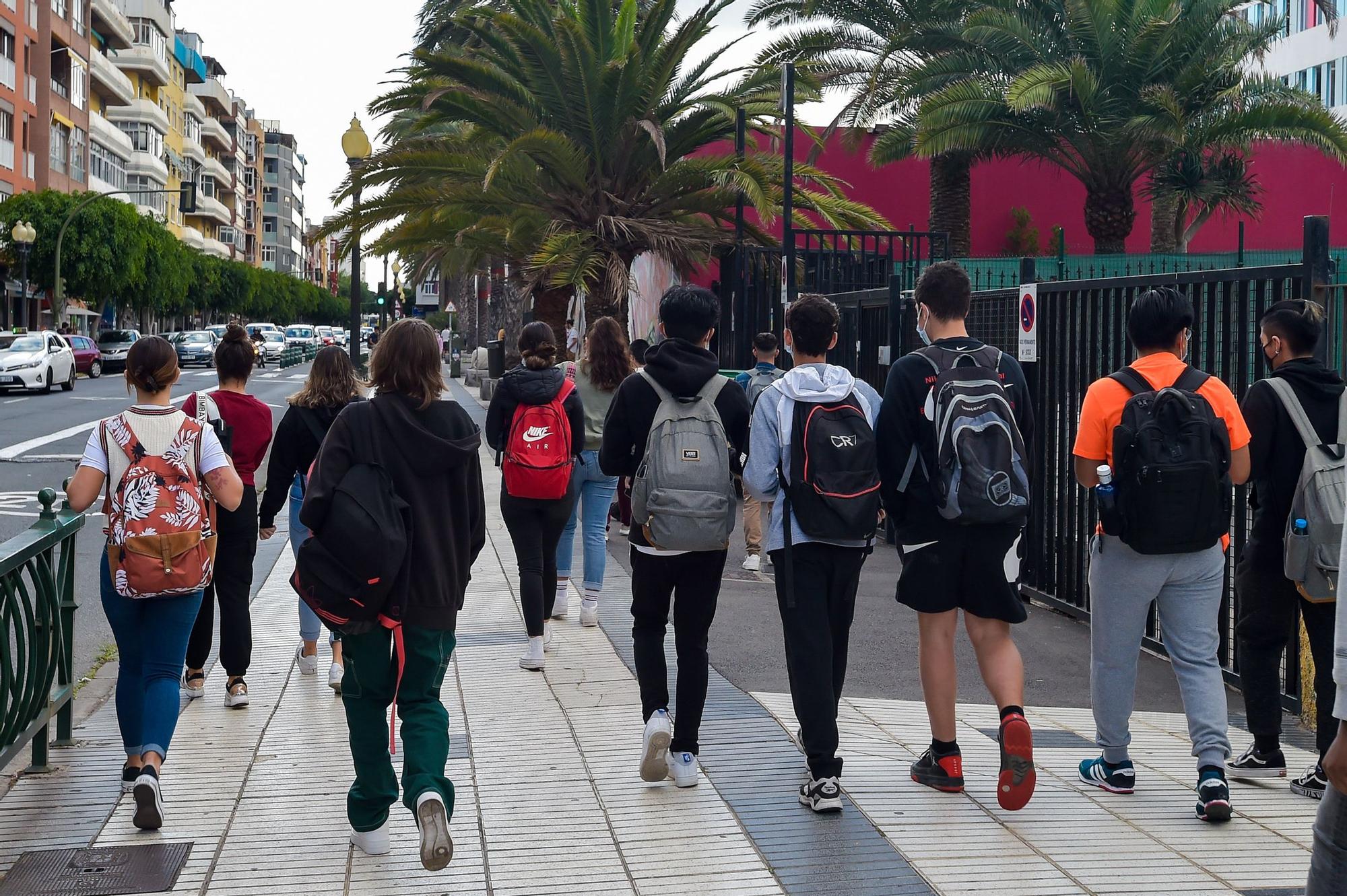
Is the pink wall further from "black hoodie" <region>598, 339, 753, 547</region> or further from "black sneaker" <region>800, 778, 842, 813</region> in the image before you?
"black sneaker" <region>800, 778, 842, 813</region>

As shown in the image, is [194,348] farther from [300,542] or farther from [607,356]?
[300,542]

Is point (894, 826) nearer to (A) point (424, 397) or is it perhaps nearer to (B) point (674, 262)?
(A) point (424, 397)

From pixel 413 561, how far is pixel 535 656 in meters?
2.81

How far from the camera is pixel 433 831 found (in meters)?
4.00

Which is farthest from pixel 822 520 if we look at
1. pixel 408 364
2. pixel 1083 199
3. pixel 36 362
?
pixel 36 362

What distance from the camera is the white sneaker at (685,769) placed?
4.94 meters

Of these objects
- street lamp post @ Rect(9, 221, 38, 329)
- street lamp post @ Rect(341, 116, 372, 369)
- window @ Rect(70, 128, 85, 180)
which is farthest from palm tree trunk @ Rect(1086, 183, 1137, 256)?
window @ Rect(70, 128, 85, 180)

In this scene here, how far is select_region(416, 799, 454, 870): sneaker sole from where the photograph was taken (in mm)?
3945

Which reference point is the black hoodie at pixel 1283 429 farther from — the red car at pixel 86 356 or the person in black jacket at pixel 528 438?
the red car at pixel 86 356

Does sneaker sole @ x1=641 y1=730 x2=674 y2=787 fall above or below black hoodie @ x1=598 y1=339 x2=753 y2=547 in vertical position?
below

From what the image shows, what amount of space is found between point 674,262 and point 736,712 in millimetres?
12626

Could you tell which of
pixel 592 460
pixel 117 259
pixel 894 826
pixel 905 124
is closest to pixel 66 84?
pixel 117 259

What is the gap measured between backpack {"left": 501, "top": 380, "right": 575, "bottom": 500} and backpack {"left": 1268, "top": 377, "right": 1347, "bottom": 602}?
11.5 ft

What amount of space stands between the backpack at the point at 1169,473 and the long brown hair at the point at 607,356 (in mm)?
3750
